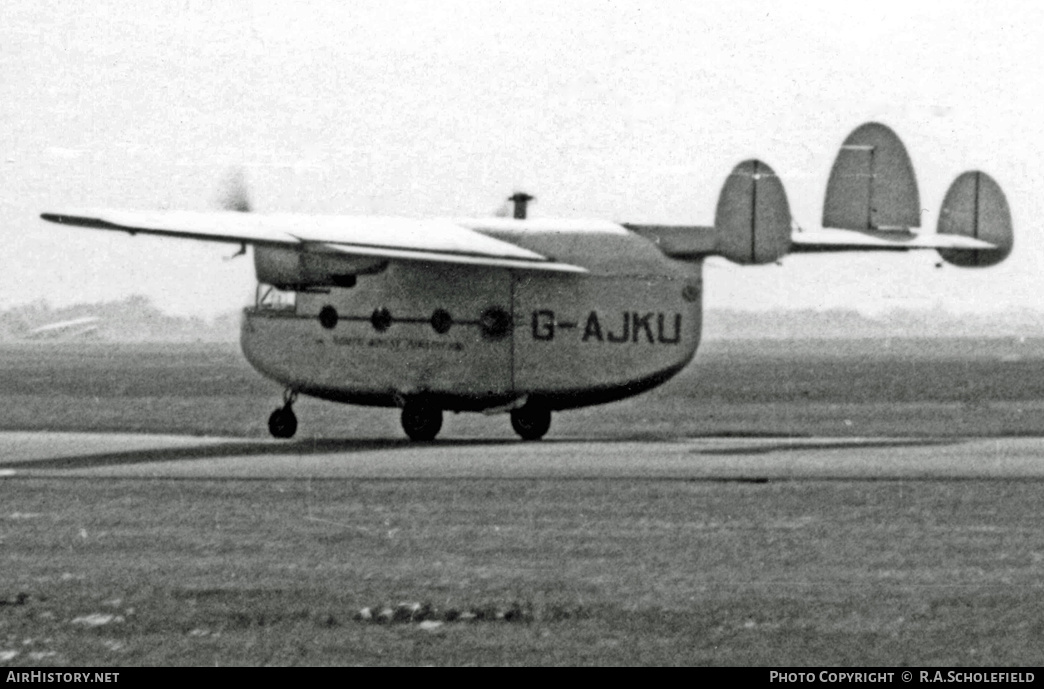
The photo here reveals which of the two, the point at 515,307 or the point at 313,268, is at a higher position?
the point at 313,268

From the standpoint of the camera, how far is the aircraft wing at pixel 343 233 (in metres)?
36.3

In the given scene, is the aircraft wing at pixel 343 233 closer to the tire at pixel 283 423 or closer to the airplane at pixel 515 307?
the airplane at pixel 515 307

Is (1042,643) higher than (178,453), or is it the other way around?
(1042,643)

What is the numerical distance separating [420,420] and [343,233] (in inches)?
194

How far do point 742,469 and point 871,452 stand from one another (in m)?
4.71

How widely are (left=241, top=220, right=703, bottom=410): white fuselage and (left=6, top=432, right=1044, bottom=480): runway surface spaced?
1279 millimetres

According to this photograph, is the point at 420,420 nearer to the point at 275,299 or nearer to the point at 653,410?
the point at 275,299

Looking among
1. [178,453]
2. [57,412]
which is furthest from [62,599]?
[57,412]

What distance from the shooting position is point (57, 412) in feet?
236

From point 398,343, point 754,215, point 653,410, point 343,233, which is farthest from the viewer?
point 653,410

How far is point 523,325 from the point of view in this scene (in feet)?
139

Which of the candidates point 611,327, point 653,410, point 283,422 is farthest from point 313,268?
point 653,410

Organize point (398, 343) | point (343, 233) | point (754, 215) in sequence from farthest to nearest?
point (398, 343), point (343, 233), point (754, 215)

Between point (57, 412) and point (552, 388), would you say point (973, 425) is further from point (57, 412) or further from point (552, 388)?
point (57, 412)
